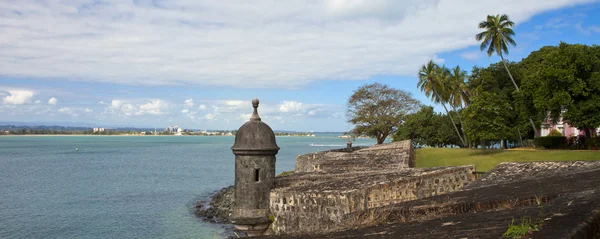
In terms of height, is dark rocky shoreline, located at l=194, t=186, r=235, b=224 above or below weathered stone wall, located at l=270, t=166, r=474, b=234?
below

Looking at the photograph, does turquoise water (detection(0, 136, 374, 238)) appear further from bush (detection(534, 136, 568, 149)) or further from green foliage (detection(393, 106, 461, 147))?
bush (detection(534, 136, 568, 149))

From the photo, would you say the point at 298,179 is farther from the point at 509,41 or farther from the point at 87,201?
the point at 509,41

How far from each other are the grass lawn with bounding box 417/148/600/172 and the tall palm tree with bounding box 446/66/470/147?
13677mm

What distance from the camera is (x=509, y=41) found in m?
39.9

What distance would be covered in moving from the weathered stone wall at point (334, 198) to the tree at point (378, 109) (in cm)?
3739

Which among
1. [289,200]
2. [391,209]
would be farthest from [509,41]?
[391,209]

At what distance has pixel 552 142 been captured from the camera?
114 ft

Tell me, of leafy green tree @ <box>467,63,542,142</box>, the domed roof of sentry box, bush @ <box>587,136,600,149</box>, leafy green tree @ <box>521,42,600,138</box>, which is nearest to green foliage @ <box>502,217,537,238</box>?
the domed roof of sentry box

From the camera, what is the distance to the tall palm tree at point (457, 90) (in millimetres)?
46312

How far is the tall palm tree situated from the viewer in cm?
4631

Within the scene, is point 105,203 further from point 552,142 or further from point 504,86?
point 504,86

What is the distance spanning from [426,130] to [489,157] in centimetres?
2048

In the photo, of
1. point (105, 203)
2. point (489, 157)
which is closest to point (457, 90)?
point (489, 157)

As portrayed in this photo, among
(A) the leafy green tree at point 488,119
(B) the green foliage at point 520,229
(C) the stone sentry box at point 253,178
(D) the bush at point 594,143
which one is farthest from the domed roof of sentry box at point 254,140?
(D) the bush at point 594,143
